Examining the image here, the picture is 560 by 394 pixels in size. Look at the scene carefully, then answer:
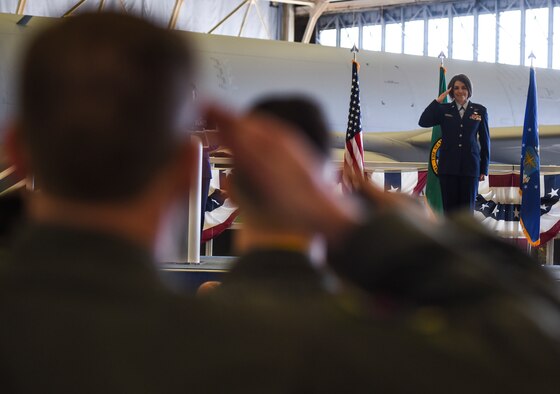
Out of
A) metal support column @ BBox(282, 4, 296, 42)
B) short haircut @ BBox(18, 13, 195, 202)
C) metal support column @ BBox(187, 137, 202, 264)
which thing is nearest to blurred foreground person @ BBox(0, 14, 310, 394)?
short haircut @ BBox(18, 13, 195, 202)

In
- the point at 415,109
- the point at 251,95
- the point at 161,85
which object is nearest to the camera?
the point at 161,85

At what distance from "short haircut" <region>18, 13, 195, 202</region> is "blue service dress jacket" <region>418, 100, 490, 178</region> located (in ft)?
20.4

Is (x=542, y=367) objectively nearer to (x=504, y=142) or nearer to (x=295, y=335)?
(x=295, y=335)

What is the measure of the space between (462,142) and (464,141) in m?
0.02

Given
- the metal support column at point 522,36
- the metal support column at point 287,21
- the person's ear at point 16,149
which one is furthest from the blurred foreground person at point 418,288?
the metal support column at point 287,21

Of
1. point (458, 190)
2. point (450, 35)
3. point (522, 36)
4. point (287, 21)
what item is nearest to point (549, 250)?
point (458, 190)

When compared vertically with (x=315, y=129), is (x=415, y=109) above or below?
above

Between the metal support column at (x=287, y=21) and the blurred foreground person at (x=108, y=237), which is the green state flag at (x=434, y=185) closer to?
the blurred foreground person at (x=108, y=237)

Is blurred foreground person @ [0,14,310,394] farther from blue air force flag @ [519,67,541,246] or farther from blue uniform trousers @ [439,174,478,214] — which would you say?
blue air force flag @ [519,67,541,246]

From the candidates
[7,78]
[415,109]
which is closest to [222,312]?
[7,78]

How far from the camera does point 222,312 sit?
2.04 ft

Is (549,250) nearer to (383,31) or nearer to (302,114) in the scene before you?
(302,114)

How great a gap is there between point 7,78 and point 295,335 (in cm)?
954

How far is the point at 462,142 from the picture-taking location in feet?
22.0
